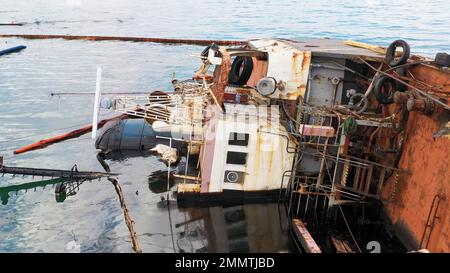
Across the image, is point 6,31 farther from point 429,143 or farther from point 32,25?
point 429,143

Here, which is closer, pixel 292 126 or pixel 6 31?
pixel 292 126

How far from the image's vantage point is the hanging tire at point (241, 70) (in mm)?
18562

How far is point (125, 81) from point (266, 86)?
30.7m

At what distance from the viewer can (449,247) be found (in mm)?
12164

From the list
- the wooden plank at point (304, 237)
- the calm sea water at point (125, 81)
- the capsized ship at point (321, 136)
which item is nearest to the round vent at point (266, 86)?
the capsized ship at point (321, 136)

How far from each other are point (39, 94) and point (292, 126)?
1236 inches

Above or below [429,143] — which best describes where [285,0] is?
above

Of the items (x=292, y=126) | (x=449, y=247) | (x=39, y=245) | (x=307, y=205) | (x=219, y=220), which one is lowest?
(x=39, y=245)

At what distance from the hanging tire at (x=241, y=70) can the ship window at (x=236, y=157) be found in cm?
375

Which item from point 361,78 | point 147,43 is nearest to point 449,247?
point 361,78

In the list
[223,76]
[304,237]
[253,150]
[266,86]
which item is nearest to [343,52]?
[266,86]

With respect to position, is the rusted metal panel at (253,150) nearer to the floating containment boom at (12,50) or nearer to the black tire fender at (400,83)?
the black tire fender at (400,83)

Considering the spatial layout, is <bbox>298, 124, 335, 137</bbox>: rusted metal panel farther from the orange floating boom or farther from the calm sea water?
the orange floating boom

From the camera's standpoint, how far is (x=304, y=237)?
15.3 meters
